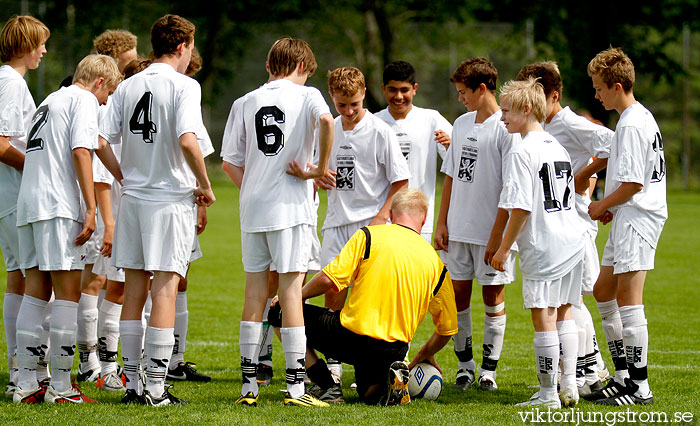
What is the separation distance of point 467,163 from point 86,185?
103 inches

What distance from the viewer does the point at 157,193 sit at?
532cm

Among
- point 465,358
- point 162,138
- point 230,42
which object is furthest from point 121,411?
point 230,42

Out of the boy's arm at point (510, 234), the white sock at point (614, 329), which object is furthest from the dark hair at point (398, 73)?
the white sock at point (614, 329)

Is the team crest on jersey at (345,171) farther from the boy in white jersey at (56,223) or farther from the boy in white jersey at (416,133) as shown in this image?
the boy in white jersey at (56,223)

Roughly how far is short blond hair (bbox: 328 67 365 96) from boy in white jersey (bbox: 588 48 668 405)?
61.5 inches

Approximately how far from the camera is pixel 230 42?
123ft

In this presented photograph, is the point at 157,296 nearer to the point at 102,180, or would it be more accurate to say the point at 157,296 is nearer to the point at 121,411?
the point at 121,411

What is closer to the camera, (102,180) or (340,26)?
(102,180)

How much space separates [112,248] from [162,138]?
0.77m

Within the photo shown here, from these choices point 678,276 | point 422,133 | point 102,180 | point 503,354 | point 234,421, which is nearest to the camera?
point 234,421

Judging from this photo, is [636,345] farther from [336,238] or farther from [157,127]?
[157,127]

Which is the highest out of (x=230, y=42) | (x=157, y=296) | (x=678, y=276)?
(x=230, y=42)

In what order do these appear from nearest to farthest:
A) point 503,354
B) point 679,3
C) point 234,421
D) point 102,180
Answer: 1. point 234,421
2. point 102,180
3. point 503,354
4. point 679,3

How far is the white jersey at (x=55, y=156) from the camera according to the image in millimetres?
5395
